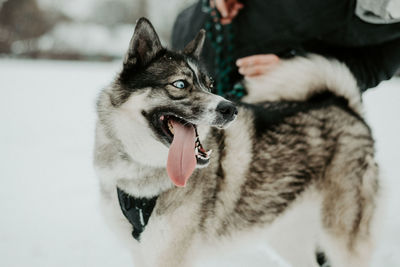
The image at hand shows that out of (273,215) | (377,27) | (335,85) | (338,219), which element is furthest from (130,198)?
(377,27)

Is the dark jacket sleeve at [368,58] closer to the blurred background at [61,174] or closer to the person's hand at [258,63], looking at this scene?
the person's hand at [258,63]

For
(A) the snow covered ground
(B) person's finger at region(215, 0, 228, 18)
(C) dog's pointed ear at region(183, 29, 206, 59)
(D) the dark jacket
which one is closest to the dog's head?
(C) dog's pointed ear at region(183, 29, 206, 59)

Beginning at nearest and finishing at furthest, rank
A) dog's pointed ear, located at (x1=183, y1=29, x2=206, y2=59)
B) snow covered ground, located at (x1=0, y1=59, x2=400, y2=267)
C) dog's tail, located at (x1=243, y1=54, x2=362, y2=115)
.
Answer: dog's pointed ear, located at (x1=183, y1=29, x2=206, y2=59), dog's tail, located at (x1=243, y1=54, x2=362, y2=115), snow covered ground, located at (x1=0, y1=59, x2=400, y2=267)

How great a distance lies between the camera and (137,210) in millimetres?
1746

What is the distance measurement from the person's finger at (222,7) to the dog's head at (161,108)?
820 millimetres

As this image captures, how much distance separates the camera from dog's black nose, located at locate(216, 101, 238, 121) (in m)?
1.66

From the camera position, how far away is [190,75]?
1.87m

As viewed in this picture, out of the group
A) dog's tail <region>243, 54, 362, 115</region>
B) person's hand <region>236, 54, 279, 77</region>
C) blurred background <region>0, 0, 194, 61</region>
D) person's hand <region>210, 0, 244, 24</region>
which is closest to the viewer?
dog's tail <region>243, 54, 362, 115</region>

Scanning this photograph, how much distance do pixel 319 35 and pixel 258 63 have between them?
548 mm

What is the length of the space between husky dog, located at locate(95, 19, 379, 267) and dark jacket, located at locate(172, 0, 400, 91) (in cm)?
30

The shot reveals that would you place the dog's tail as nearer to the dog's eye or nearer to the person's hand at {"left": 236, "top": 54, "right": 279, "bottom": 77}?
the person's hand at {"left": 236, "top": 54, "right": 279, "bottom": 77}

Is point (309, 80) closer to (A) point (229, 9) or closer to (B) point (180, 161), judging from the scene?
(A) point (229, 9)

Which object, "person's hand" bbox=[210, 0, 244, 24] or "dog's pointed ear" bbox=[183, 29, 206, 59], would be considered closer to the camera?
"dog's pointed ear" bbox=[183, 29, 206, 59]

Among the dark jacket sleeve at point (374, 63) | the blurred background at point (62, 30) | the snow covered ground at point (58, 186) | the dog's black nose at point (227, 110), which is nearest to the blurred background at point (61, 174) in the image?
the snow covered ground at point (58, 186)
